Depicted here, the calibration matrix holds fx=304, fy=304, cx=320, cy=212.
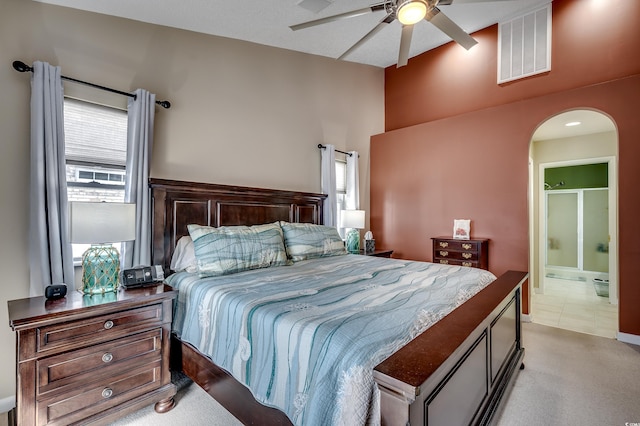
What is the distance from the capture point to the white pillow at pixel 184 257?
2557mm

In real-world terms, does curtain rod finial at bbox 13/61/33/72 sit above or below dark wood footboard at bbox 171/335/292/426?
above

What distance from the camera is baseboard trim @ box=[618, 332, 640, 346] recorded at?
3.11 meters

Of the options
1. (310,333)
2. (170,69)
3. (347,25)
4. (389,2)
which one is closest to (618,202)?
(389,2)

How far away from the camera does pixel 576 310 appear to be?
13.8 ft

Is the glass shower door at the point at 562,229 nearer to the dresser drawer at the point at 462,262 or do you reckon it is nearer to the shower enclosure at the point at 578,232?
the shower enclosure at the point at 578,232

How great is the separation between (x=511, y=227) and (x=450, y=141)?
4.76 feet

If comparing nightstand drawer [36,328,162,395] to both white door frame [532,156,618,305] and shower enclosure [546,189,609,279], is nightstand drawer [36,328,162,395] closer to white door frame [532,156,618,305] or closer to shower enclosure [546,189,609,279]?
white door frame [532,156,618,305]

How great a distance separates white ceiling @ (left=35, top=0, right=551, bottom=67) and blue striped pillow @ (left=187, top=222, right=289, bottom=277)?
1.87 m

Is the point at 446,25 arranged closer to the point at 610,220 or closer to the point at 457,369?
the point at 457,369

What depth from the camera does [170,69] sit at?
9.50ft

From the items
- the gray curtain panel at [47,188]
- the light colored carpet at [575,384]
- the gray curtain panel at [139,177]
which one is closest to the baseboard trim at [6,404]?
the gray curtain panel at [47,188]

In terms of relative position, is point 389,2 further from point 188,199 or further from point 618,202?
point 618,202

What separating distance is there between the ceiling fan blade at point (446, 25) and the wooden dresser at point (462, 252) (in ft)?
7.94

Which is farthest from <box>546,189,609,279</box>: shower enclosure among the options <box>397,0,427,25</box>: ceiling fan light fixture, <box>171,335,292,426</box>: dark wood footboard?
<box>171,335,292,426</box>: dark wood footboard
